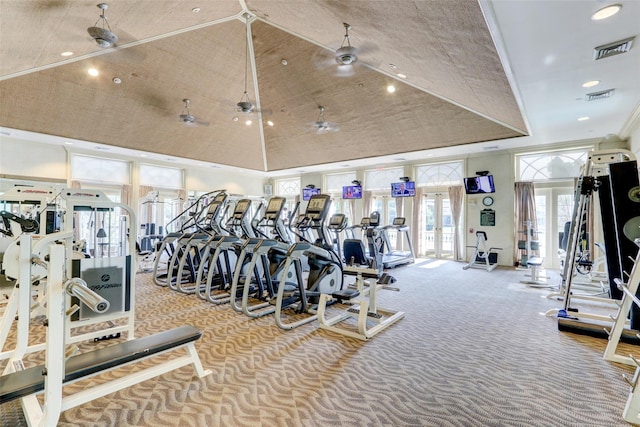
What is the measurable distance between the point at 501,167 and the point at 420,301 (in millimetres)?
6130

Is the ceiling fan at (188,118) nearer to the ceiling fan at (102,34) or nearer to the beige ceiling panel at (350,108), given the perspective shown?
the beige ceiling panel at (350,108)

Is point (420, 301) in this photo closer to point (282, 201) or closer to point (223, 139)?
point (282, 201)

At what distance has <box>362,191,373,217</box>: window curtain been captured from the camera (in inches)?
448

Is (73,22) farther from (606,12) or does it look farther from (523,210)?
(523,210)

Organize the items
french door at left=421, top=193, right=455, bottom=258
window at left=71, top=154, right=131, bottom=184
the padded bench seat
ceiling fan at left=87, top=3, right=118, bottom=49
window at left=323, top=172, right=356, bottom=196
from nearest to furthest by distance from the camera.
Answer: the padded bench seat < ceiling fan at left=87, top=3, right=118, bottom=49 < window at left=71, top=154, right=131, bottom=184 < french door at left=421, top=193, right=455, bottom=258 < window at left=323, top=172, right=356, bottom=196

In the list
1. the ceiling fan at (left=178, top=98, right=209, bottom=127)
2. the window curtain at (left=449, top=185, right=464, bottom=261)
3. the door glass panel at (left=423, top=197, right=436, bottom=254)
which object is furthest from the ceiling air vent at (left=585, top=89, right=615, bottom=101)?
the ceiling fan at (left=178, top=98, right=209, bottom=127)

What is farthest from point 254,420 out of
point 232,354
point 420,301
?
point 420,301

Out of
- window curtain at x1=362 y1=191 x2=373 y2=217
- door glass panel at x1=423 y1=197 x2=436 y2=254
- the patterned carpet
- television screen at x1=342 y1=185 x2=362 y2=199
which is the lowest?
the patterned carpet

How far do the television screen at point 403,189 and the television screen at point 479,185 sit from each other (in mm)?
1670

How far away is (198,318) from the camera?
13.2 ft

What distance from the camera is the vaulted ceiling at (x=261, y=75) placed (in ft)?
12.5

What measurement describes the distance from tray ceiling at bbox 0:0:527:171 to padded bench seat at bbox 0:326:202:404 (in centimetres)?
389

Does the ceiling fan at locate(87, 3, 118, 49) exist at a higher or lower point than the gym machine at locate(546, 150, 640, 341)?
higher

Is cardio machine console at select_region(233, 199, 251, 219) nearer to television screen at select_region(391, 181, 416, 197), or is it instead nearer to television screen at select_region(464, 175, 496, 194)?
television screen at select_region(391, 181, 416, 197)
